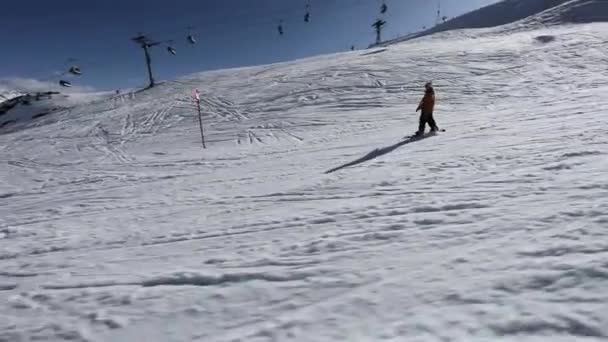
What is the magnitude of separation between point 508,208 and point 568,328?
217 cm

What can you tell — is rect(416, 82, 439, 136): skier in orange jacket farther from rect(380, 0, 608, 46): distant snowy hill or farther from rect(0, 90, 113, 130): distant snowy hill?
rect(0, 90, 113, 130): distant snowy hill

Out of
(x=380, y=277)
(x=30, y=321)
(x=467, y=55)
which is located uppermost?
(x=467, y=55)

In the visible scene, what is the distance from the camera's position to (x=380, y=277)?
322 cm

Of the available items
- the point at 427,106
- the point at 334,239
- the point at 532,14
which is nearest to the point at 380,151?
the point at 427,106

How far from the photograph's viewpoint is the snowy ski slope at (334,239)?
2744mm

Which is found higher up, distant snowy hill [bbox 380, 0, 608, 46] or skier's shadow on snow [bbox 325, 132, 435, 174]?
distant snowy hill [bbox 380, 0, 608, 46]

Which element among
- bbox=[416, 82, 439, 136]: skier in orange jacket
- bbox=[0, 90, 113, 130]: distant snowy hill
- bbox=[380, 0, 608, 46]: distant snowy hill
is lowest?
bbox=[416, 82, 439, 136]: skier in orange jacket

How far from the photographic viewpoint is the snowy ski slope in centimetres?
274

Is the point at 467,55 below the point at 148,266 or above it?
above

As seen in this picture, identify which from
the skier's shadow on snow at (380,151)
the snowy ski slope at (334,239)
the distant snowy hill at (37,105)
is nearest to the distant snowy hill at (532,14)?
the snowy ski slope at (334,239)

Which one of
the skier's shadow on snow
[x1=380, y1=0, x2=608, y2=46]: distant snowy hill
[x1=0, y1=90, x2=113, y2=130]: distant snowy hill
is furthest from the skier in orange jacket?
[x1=0, y1=90, x2=113, y2=130]: distant snowy hill

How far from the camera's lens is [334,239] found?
4.21 metres

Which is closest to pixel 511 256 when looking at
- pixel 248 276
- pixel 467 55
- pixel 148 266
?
pixel 248 276

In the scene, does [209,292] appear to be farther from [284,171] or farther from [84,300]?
[284,171]
